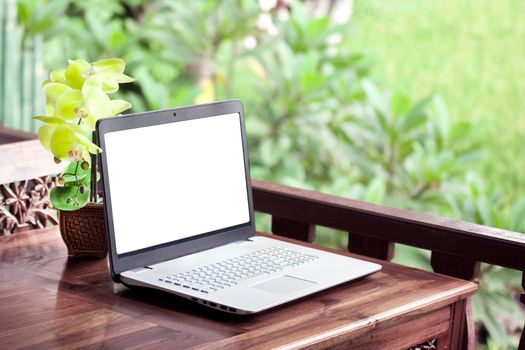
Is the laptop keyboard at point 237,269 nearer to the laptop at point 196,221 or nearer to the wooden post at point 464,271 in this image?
the laptop at point 196,221

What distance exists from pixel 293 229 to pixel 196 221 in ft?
1.21

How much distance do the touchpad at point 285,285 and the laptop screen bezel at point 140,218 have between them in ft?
0.55

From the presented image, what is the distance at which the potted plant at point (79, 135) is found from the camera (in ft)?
5.24

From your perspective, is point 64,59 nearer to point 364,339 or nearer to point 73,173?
point 73,173

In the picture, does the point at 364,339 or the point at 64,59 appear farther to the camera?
the point at 64,59

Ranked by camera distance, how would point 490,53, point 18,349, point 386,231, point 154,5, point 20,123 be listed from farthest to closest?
point 490,53 < point 154,5 < point 20,123 < point 386,231 < point 18,349

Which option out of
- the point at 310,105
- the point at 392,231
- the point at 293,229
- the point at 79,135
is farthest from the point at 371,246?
the point at 310,105

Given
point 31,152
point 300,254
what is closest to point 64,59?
point 31,152

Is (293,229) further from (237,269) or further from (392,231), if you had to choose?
(237,269)

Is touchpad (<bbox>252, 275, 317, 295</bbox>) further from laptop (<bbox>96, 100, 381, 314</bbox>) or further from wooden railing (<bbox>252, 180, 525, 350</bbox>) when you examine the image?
wooden railing (<bbox>252, 180, 525, 350</bbox>)

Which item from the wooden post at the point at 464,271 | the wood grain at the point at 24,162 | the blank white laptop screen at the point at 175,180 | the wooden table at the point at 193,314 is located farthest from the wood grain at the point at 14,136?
the wooden post at the point at 464,271

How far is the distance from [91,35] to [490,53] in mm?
2363

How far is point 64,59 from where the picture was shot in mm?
4520

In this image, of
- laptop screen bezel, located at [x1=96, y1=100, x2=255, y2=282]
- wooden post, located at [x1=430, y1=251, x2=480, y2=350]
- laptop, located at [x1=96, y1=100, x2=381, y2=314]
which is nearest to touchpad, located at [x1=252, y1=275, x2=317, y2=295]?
laptop, located at [x1=96, y1=100, x2=381, y2=314]
